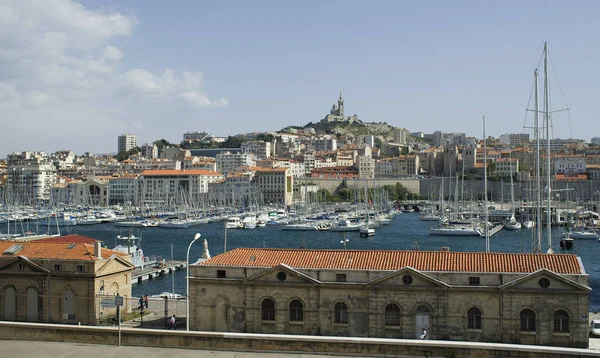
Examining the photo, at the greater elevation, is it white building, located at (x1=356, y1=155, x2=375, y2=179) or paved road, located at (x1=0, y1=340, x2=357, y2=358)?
white building, located at (x1=356, y1=155, x2=375, y2=179)

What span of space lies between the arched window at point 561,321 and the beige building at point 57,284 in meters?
13.2

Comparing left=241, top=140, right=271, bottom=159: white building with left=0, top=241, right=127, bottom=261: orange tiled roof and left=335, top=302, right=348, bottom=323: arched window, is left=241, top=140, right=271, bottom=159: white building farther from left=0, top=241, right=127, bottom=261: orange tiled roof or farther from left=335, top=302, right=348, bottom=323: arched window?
left=335, top=302, right=348, bottom=323: arched window

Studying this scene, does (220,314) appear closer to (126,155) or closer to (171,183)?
(171,183)

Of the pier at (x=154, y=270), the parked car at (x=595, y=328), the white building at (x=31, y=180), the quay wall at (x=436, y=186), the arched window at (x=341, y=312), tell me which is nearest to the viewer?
the arched window at (x=341, y=312)

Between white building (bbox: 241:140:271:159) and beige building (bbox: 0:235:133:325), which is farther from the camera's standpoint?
white building (bbox: 241:140:271:159)

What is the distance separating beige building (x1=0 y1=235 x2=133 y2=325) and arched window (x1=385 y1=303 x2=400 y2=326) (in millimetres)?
8920

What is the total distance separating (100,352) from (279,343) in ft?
13.2

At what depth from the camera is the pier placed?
126ft

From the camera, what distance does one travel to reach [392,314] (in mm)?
18250

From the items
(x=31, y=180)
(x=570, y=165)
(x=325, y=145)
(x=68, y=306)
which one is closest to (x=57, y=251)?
(x=68, y=306)

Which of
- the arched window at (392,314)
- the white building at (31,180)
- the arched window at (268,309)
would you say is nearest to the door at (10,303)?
the arched window at (268,309)

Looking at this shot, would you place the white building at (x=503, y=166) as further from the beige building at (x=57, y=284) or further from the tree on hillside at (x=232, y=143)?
the beige building at (x=57, y=284)

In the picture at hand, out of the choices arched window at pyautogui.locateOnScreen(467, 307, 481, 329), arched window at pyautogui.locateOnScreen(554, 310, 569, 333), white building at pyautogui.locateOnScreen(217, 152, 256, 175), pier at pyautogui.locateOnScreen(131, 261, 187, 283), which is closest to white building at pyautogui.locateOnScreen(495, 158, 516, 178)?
white building at pyautogui.locateOnScreen(217, 152, 256, 175)

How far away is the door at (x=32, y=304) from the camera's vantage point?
69.8ft
